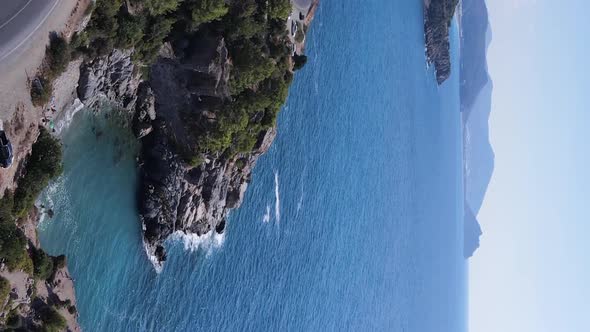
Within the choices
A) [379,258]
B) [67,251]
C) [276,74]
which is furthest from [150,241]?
[379,258]

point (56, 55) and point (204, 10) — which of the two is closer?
point (56, 55)

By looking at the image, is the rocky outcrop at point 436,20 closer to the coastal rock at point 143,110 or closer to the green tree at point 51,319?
the coastal rock at point 143,110

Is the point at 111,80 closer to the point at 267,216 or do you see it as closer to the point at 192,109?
the point at 192,109

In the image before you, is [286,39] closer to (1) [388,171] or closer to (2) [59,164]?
(2) [59,164]

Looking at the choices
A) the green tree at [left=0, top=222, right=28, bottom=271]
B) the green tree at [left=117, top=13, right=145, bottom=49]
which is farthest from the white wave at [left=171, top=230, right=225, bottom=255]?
the green tree at [left=0, top=222, right=28, bottom=271]

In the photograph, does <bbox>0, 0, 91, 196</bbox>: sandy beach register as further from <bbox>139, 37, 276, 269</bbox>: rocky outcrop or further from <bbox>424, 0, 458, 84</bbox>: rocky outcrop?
<bbox>424, 0, 458, 84</bbox>: rocky outcrop

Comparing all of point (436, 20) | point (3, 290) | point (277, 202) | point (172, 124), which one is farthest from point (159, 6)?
point (436, 20)

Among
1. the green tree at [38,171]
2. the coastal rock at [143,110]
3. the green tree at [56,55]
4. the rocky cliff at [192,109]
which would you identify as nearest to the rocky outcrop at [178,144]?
the rocky cliff at [192,109]

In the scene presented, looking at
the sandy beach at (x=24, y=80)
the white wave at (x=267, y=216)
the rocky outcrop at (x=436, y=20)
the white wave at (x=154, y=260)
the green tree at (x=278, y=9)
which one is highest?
the rocky outcrop at (x=436, y=20)
